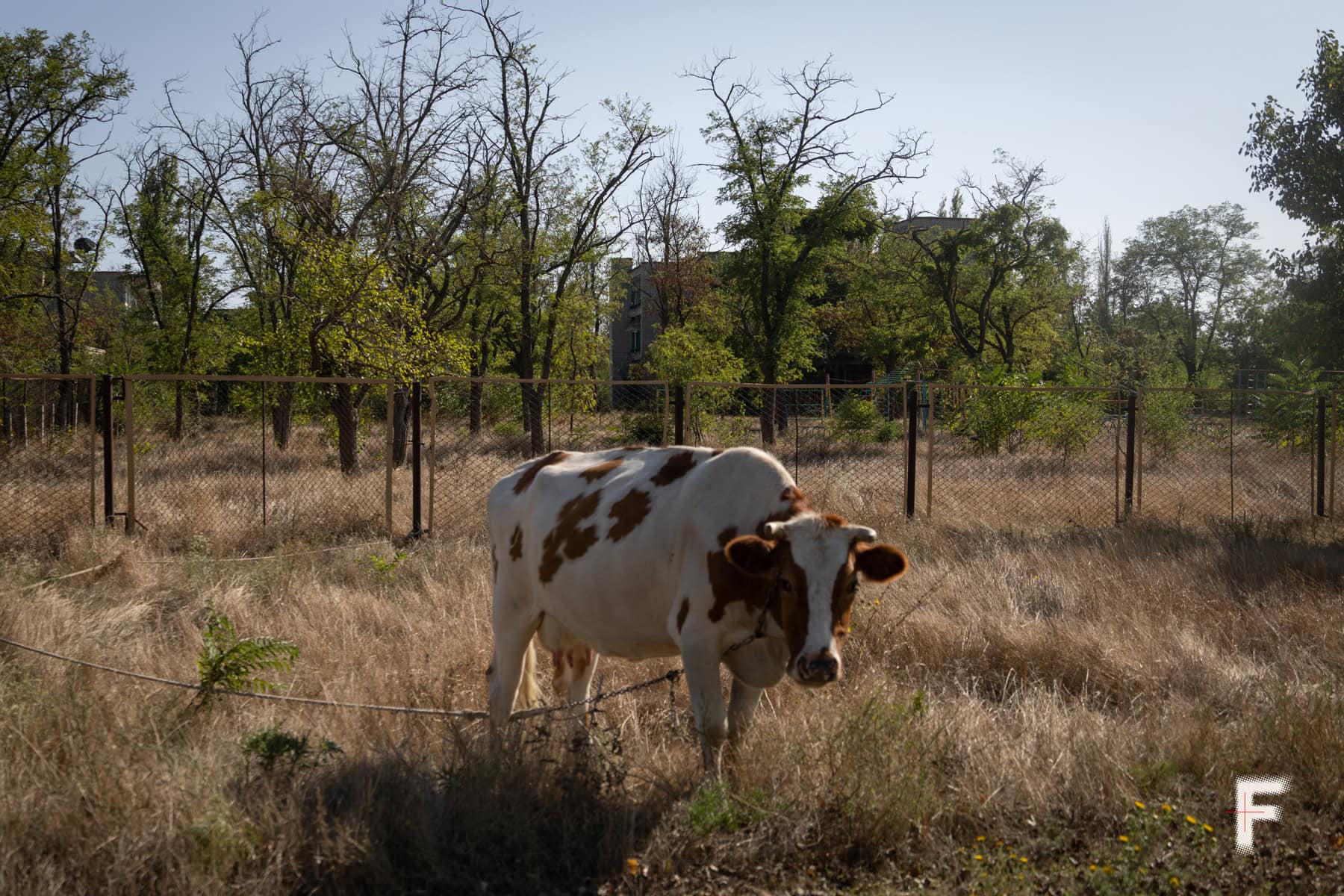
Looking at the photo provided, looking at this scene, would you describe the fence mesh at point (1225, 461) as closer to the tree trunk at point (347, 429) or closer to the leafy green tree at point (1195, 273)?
the tree trunk at point (347, 429)

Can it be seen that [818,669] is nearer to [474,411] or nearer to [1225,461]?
[1225,461]

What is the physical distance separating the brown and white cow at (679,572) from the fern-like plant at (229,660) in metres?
1.16

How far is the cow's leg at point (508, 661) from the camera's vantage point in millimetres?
5281

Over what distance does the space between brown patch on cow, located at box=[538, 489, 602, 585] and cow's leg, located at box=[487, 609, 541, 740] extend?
41 cm

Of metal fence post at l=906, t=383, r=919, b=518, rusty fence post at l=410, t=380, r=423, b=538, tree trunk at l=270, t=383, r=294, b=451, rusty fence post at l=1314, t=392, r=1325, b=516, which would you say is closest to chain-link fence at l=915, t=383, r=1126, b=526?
metal fence post at l=906, t=383, r=919, b=518

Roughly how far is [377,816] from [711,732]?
4.68ft

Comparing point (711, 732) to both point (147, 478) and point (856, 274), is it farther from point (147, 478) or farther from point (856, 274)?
point (856, 274)

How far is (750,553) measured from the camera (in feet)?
13.0

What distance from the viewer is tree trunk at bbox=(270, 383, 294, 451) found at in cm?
1998

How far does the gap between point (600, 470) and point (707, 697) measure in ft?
4.94

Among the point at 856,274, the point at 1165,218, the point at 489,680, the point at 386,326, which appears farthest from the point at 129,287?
the point at 1165,218

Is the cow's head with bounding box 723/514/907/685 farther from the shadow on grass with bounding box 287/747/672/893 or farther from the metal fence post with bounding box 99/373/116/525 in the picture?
the metal fence post with bounding box 99/373/116/525

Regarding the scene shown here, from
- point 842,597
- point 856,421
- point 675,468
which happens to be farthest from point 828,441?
point 842,597

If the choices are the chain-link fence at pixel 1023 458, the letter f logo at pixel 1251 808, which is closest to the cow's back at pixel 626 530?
the letter f logo at pixel 1251 808
